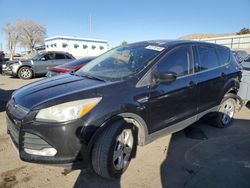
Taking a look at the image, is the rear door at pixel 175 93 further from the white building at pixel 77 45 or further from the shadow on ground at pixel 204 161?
the white building at pixel 77 45

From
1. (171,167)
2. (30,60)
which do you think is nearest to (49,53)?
(30,60)

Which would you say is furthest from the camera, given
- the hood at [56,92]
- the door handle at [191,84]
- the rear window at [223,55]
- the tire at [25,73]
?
the tire at [25,73]

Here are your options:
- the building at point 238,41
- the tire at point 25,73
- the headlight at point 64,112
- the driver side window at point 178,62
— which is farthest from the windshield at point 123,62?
the building at point 238,41

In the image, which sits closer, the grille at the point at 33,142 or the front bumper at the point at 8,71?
the grille at the point at 33,142

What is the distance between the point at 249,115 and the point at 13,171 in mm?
5397

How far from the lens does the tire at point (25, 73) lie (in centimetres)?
1290

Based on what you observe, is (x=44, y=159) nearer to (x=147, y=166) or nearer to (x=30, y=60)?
(x=147, y=166)

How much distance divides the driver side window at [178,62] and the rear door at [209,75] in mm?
237

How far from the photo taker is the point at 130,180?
2932 millimetres

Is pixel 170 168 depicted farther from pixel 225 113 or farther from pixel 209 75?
pixel 225 113

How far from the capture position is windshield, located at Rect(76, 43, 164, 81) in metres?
3.28

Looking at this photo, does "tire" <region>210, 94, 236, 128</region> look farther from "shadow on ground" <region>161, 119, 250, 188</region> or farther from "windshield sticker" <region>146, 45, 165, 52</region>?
"windshield sticker" <region>146, 45, 165, 52</region>

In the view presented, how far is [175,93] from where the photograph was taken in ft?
11.3

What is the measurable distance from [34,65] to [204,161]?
39.5 feet
